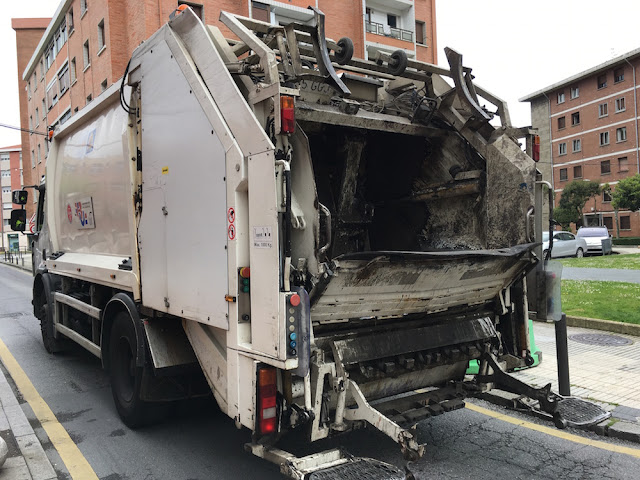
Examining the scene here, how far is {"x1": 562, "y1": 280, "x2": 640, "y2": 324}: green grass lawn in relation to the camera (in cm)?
863

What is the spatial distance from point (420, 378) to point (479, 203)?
1.45 meters

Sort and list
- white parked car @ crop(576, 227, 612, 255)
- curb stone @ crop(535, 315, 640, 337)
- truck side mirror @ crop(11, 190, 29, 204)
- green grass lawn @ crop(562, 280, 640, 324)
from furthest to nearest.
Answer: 1. white parked car @ crop(576, 227, 612, 255)
2. green grass lawn @ crop(562, 280, 640, 324)
3. truck side mirror @ crop(11, 190, 29, 204)
4. curb stone @ crop(535, 315, 640, 337)

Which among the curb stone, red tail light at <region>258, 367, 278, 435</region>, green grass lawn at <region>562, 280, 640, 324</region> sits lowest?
the curb stone

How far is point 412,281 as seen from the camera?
3.50 meters

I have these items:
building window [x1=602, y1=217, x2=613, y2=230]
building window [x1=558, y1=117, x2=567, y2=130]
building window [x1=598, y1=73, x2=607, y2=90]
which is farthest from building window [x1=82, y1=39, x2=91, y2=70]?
building window [x1=558, y1=117, x2=567, y2=130]

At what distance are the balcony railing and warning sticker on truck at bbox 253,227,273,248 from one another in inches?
1089

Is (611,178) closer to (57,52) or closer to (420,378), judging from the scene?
(57,52)

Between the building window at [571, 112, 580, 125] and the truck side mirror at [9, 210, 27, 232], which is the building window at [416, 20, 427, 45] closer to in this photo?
the building window at [571, 112, 580, 125]

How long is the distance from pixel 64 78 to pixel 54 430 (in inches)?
1271

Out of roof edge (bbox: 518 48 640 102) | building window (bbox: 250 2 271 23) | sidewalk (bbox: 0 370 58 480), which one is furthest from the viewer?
roof edge (bbox: 518 48 640 102)

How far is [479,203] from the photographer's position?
4.28 meters

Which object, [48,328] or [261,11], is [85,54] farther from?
[48,328]

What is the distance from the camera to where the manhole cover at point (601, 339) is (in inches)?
284

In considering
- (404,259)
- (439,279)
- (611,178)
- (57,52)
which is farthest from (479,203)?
(611,178)
